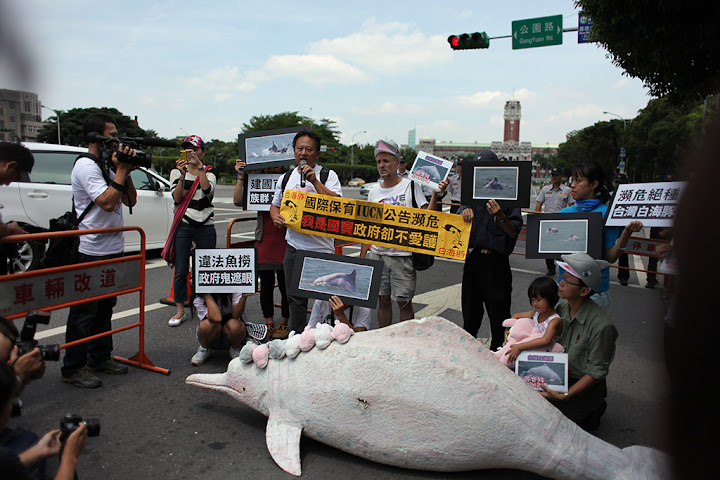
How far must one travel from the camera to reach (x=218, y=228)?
1292cm

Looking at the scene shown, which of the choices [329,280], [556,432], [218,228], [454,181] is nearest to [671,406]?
[556,432]

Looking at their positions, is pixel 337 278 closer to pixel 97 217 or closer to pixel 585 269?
pixel 585 269

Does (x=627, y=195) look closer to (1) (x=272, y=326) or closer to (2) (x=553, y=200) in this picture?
(1) (x=272, y=326)

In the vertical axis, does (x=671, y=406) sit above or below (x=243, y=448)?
above

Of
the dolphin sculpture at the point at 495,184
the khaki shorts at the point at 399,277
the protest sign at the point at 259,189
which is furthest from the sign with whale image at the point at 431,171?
the protest sign at the point at 259,189

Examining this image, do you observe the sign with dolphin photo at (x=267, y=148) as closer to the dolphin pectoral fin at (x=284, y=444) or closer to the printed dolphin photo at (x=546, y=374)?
the dolphin pectoral fin at (x=284, y=444)

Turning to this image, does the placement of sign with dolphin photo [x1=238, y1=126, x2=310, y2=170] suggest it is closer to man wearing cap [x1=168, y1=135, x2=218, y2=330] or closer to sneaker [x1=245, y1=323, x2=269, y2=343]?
man wearing cap [x1=168, y1=135, x2=218, y2=330]

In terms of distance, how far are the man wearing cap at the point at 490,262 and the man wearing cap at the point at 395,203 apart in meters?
0.43

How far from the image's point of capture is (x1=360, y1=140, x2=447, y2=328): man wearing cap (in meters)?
4.33

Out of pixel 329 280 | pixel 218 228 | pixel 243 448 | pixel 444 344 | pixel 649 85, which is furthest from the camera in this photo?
pixel 218 228

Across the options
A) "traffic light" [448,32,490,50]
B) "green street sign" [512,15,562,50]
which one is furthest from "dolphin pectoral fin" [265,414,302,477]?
"green street sign" [512,15,562,50]

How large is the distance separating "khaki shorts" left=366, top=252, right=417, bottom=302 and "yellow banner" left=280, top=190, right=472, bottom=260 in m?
0.16

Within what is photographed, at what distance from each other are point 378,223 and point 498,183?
104cm

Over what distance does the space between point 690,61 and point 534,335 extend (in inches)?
241
